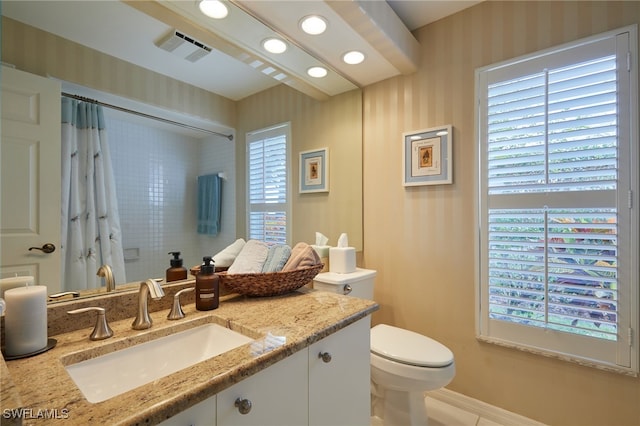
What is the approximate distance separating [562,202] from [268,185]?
1.54 meters

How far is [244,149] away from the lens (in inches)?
55.1

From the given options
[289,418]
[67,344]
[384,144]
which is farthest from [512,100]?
[67,344]

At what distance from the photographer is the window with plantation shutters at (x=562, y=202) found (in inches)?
53.9

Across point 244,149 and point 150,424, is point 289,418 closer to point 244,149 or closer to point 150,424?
point 150,424

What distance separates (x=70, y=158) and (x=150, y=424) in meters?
0.83

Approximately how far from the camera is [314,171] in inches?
73.4

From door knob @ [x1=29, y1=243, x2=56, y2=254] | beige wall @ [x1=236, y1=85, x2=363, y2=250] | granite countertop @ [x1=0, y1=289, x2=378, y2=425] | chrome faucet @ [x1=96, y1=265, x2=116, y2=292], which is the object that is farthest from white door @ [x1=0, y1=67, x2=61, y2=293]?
beige wall @ [x1=236, y1=85, x2=363, y2=250]

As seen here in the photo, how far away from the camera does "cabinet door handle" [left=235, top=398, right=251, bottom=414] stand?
691mm

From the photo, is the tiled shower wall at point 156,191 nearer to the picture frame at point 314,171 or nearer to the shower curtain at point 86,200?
the shower curtain at point 86,200

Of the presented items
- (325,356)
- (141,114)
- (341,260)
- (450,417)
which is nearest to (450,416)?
(450,417)

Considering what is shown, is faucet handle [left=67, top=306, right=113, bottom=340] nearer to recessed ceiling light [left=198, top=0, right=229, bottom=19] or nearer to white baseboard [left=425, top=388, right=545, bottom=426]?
recessed ceiling light [left=198, top=0, right=229, bottom=19]

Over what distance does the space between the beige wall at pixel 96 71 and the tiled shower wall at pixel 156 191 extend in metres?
0.11

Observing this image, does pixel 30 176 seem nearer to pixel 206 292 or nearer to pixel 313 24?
pixel 206 292

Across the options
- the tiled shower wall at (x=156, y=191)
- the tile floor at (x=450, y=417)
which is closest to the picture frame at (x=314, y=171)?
the tiled shower wall at (x=156, y=191)
